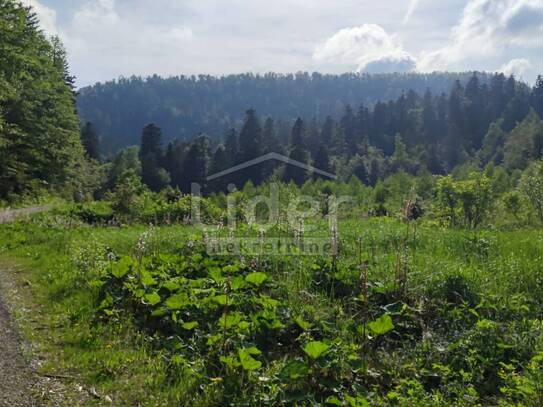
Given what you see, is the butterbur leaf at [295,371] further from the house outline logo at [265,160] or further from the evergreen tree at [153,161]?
the house outline logo at [265,160]

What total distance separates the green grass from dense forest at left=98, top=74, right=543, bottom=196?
6309cm

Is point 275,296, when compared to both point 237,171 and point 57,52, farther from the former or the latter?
point 237,171

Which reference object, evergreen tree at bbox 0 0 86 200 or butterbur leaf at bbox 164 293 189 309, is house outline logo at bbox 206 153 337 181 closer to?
evergreen tree at bbox 0 0 86 200

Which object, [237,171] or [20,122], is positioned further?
[237,171]

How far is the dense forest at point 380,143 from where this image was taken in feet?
278

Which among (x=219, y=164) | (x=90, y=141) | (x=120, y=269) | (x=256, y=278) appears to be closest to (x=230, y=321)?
(x=256, y=278)

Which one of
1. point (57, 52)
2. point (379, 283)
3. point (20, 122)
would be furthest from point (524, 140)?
point (379, 283)

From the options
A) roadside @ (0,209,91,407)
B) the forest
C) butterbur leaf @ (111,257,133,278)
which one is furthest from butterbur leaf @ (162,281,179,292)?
roadside @ (0,209,91,407)

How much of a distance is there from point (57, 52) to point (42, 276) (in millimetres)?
50782

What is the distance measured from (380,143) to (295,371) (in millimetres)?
135287

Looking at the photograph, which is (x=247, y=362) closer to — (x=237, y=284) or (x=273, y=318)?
(x=273, y=318)

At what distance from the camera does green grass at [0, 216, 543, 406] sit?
4688 mm

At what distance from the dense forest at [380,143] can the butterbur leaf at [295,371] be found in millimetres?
66638

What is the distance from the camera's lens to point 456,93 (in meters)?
140
